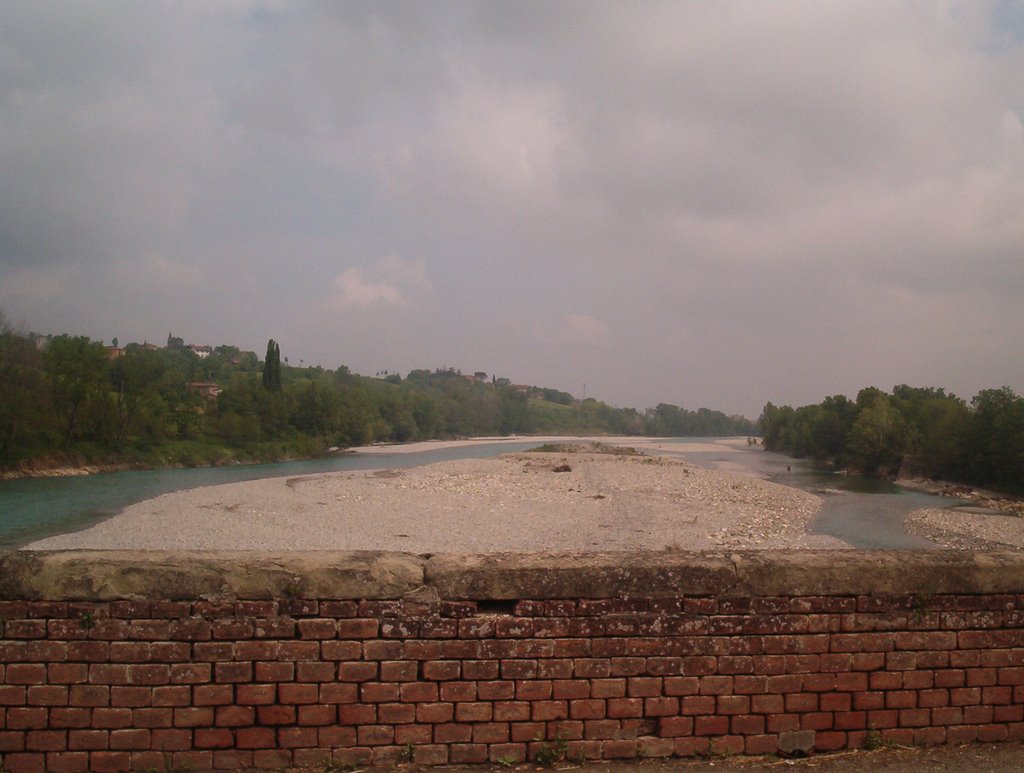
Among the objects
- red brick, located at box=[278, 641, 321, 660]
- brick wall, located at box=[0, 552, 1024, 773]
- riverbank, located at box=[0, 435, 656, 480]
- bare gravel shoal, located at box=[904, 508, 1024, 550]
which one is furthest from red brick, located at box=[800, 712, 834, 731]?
riverbank, located at box=[0, 435, 656, 480]

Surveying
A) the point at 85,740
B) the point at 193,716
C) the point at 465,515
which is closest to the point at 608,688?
the point at 193,716

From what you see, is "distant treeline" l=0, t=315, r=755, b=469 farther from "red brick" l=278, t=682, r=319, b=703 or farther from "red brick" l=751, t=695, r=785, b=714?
"red brick" l=751, t=695, r=785, b=714

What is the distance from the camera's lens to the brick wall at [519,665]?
131 inches

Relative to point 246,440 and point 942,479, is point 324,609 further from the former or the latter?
point 246,440

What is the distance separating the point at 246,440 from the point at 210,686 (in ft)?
227

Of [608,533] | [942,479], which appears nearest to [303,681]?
[608,533]

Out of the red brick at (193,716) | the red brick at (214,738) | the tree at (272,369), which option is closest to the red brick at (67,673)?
the red brick at (193,716)

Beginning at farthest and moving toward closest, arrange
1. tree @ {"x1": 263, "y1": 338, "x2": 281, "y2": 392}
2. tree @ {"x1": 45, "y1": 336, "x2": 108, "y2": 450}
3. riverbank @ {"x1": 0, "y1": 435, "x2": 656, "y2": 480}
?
tree @ {"x1": 263, "y1": 338, "x2": 281, "y2": 392} < tree @ {"x1": 45, "y1": 336, "x2": 108, "y2": 450} < riverbank @ {"x1": 0, "y1": 435, "x2": 656, "y2": 480}

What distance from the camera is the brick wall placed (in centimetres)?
334

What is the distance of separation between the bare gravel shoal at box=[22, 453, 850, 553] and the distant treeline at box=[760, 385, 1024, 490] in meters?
16.2

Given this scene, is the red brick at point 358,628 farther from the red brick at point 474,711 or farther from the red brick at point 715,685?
the red brick at point 715,685

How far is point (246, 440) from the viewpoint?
68812mm

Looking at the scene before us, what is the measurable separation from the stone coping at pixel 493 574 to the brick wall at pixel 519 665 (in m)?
0.01

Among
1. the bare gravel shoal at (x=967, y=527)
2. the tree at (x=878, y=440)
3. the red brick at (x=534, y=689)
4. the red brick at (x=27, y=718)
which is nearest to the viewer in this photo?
the red brick at (x=27, y=718)
